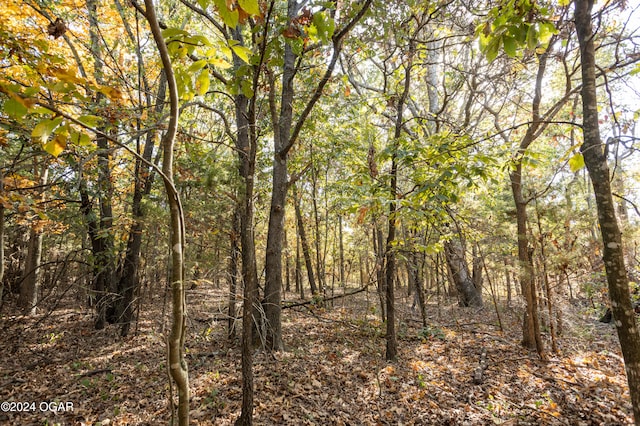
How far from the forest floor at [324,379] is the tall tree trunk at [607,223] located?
2374 mm

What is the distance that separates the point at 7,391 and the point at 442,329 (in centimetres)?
931

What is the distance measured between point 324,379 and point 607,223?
4.69 m

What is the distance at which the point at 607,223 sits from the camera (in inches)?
96.7

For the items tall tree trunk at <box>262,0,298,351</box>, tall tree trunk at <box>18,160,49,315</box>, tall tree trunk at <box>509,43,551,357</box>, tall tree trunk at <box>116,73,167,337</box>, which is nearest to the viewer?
tall tree trunk at <box>509,43,551,357</box>

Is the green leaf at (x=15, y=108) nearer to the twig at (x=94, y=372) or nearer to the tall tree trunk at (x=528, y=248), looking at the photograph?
the twig at (x=94, y=372)

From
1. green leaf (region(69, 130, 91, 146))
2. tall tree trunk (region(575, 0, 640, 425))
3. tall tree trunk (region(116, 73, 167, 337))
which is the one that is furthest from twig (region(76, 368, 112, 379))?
tall tree trunk (region(575, 0, 640, 425))

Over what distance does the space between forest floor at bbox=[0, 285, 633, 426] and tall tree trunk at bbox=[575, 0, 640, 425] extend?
2.37 meters

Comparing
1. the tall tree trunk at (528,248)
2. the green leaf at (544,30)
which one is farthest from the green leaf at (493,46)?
the tall tree trunk at (528,248)

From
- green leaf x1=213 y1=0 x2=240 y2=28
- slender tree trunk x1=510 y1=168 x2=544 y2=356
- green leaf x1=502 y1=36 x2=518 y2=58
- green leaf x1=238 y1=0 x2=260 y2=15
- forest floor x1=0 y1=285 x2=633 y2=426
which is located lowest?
forest floor x1=0 y1=285 x2=633 y2=426

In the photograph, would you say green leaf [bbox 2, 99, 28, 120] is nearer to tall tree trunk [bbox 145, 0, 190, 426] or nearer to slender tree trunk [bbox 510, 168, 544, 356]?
tall tree trunk [bbox 145, 0, 190, 426]

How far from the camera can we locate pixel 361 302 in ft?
42.5

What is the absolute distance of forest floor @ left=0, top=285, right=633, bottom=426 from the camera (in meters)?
4.18

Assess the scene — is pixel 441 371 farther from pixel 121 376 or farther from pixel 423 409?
pixel 121 376

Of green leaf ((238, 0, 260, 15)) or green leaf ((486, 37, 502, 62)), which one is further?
green leaf ((486, 37, 502, 62))
